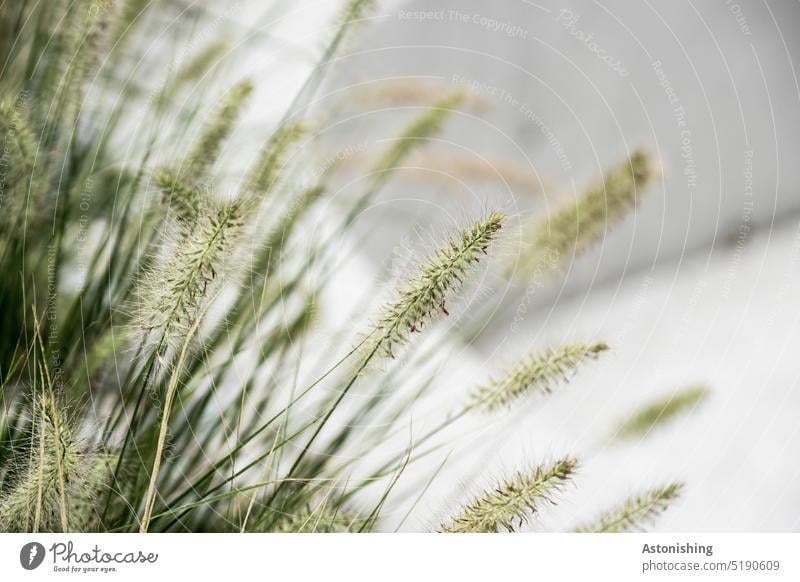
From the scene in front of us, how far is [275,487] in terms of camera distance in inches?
22.9

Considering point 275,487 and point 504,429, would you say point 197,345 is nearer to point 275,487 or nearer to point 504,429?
point 275,487

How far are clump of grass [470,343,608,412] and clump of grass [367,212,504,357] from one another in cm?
12

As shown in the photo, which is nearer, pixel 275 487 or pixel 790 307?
pixel 275 487

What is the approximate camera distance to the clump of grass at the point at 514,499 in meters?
0.49

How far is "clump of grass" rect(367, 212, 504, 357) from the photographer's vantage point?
0.48 metres

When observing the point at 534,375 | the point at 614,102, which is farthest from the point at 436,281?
the point at 614,102

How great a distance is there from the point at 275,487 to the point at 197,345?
0.14m

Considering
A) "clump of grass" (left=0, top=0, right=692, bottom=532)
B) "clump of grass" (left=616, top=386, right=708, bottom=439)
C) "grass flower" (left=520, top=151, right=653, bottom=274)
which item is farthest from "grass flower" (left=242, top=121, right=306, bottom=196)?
"clump of grass" (left=616, top=386, right=708, bottom=439)

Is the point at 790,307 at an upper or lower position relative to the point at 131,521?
upper

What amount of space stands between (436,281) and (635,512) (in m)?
0.32

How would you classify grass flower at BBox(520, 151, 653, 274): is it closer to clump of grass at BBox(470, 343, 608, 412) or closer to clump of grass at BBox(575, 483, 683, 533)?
clump of grass at BBox(470, 343, 608, 412)

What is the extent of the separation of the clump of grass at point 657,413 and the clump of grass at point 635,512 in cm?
7

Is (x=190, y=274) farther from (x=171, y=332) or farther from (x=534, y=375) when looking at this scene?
(x=534, y=375)
